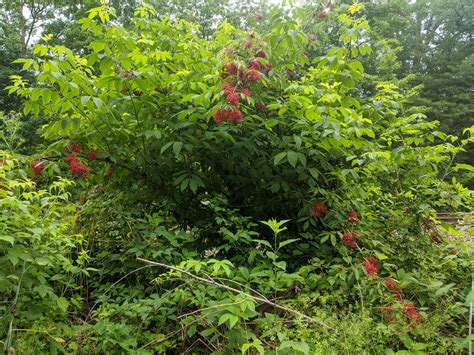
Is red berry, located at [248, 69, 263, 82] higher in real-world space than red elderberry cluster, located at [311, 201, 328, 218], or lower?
higher

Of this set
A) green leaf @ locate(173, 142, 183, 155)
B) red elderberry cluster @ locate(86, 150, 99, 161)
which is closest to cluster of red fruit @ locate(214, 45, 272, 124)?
green leaf @ locate(173, 142, 183, 155)

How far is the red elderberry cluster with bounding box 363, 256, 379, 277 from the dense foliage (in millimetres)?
17

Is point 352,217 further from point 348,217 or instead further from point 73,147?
point 73,147

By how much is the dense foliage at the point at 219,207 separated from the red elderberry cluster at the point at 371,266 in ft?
0.05

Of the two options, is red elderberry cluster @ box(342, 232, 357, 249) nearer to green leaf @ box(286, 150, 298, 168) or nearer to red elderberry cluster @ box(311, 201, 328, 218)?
red elderberry cluster @ box(311, 201, 328, 218)

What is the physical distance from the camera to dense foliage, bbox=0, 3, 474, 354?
1888 millimetres

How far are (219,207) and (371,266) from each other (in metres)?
1.08

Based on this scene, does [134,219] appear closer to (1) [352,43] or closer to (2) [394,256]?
(2) [394,256]

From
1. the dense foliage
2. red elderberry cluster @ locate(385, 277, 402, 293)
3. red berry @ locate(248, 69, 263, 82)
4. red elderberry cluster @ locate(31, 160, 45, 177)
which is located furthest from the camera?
red elderberry cluster @ locate(31, 160, 45, 177)

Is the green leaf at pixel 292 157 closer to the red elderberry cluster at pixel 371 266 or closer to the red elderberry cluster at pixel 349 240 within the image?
the red elderberry cluster at pixel 349 240

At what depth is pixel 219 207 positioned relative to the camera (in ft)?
8.43

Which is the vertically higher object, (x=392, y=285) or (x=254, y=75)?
(x=254, y=75)

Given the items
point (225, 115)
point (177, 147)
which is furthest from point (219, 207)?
point (225, 115)

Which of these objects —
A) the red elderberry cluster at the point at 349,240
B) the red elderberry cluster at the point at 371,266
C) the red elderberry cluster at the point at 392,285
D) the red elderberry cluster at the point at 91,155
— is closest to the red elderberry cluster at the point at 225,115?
the red elderberry cluster at the point at 91,155
